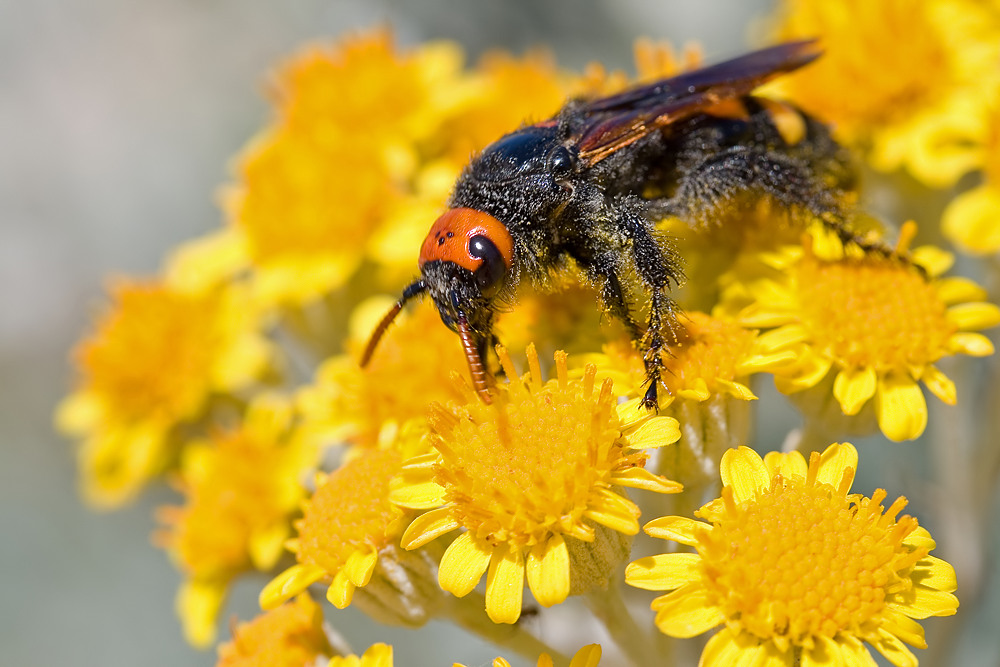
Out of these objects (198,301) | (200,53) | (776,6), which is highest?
(200,53)

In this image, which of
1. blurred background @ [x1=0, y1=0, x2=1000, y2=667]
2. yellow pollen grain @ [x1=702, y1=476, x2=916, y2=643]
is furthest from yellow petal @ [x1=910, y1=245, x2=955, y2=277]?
blurred background @ [x1=0, y1=0, x2=1000, y2=667]

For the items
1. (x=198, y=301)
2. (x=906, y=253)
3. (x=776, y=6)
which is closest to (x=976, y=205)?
(x=906, y=253)

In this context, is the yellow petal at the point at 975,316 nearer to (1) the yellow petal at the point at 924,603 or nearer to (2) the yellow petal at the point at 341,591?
(1) the yellow petal at the point at 924,603

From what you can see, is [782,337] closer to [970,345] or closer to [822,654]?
[970,345]

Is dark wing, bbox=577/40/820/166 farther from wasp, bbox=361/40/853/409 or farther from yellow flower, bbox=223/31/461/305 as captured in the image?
yellow flower, bbox=223/31/461/305

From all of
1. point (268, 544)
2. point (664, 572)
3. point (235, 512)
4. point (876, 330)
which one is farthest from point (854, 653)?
point (235, 512)

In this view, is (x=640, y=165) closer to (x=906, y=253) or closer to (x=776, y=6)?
(x=906, y=253)
